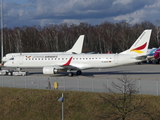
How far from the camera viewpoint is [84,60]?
129 ft

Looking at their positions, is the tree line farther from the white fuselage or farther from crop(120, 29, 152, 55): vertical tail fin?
crop(120, 29, 152, 55): vertical tail fin

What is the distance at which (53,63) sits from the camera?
40688mm

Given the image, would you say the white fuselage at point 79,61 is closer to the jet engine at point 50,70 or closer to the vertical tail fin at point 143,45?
the vertical tail fin at point 143,45

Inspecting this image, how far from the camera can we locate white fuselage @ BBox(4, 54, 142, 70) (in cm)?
3767

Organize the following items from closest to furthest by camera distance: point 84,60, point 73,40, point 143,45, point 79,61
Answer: point 143,45, point 84,60, point 79,61, point 73,40

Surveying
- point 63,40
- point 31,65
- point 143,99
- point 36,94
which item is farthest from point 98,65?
point 63,40

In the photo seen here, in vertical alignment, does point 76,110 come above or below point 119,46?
below

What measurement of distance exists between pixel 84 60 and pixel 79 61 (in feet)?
2.49

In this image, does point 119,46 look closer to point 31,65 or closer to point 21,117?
point 31,65

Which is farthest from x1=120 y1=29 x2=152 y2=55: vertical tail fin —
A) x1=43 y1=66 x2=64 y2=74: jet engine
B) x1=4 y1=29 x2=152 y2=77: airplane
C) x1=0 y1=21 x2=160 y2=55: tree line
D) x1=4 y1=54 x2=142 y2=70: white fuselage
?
x1=0 y1=21 x2=160 y2=55: tree line

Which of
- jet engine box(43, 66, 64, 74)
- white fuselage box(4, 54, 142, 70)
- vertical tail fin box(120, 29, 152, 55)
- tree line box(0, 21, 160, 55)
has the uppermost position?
tree line box(0, 21, 160, 55)

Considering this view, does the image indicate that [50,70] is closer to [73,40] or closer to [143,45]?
[143,45]

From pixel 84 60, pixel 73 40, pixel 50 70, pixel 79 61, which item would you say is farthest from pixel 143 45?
pixel 73 40

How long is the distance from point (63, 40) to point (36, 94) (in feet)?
266
